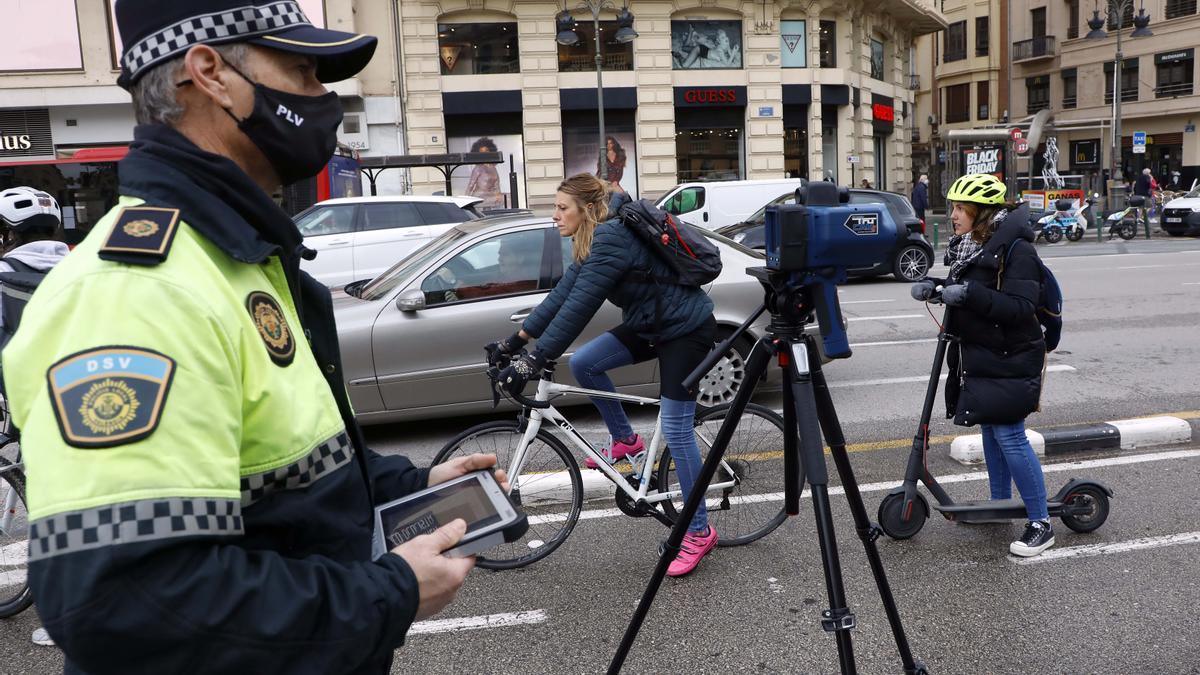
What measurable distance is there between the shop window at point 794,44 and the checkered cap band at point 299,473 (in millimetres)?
29803

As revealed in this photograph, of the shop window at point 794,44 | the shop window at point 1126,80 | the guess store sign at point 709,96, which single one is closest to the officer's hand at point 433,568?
the guess store sign at point 709,96

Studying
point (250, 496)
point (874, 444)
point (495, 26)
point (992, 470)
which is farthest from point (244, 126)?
point (495, 26)

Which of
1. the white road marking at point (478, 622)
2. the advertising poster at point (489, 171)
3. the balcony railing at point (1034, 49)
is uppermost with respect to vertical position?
the balcony railing at point (1034, 49)

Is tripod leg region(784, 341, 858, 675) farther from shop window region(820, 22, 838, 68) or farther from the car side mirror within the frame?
shop window region(820, 22, 838, 68)

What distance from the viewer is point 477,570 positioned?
14.6 feet

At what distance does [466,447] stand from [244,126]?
10.3ft

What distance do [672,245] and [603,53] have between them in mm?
25203

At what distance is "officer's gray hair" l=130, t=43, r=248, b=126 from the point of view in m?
1.43

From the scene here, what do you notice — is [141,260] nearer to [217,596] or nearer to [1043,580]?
[217,596]

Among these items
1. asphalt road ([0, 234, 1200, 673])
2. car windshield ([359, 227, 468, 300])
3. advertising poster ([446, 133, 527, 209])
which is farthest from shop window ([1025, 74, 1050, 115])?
car windshield ([359, 227, 468, 300])

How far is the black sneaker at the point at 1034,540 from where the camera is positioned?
14.2 ft

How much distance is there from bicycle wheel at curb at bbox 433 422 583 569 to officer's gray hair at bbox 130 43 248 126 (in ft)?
9.89

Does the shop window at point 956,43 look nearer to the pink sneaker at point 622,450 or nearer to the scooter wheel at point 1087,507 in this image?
the scooter wheel at point 1087,507

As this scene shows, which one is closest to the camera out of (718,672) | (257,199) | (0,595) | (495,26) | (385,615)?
(385,615)
